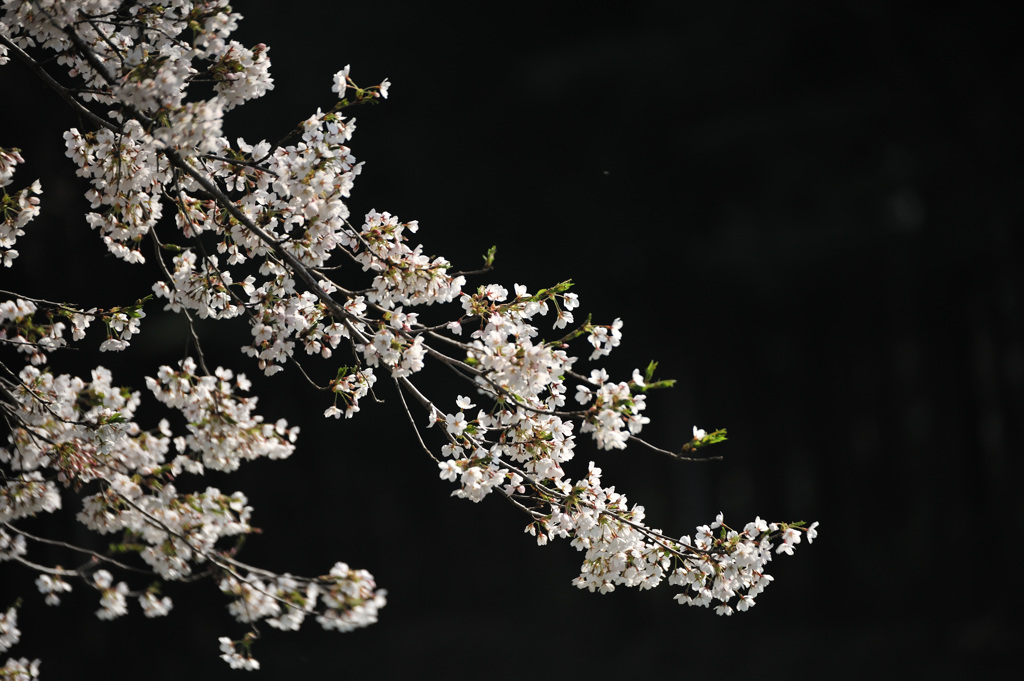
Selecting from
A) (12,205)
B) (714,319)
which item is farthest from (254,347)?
(714,319)

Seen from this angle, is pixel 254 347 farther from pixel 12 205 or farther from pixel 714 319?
pixel 714 319

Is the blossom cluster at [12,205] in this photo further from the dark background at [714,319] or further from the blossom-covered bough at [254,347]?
the dark background at [714,319]

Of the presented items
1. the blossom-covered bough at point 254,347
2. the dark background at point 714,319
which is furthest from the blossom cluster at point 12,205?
the dark background at point 714,319

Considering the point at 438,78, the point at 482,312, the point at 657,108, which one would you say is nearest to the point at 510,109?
the point at 438,78

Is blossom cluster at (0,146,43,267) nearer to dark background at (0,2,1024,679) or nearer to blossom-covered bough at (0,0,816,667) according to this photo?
blossom-covered bough at (0,0,816,667)

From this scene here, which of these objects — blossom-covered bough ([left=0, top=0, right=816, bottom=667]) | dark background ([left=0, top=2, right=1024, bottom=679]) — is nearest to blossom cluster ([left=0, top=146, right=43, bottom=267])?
blossom-covered bough ([left=0, top=0, right=816, bottom=667])

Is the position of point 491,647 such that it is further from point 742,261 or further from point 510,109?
Answer: point 510,109
